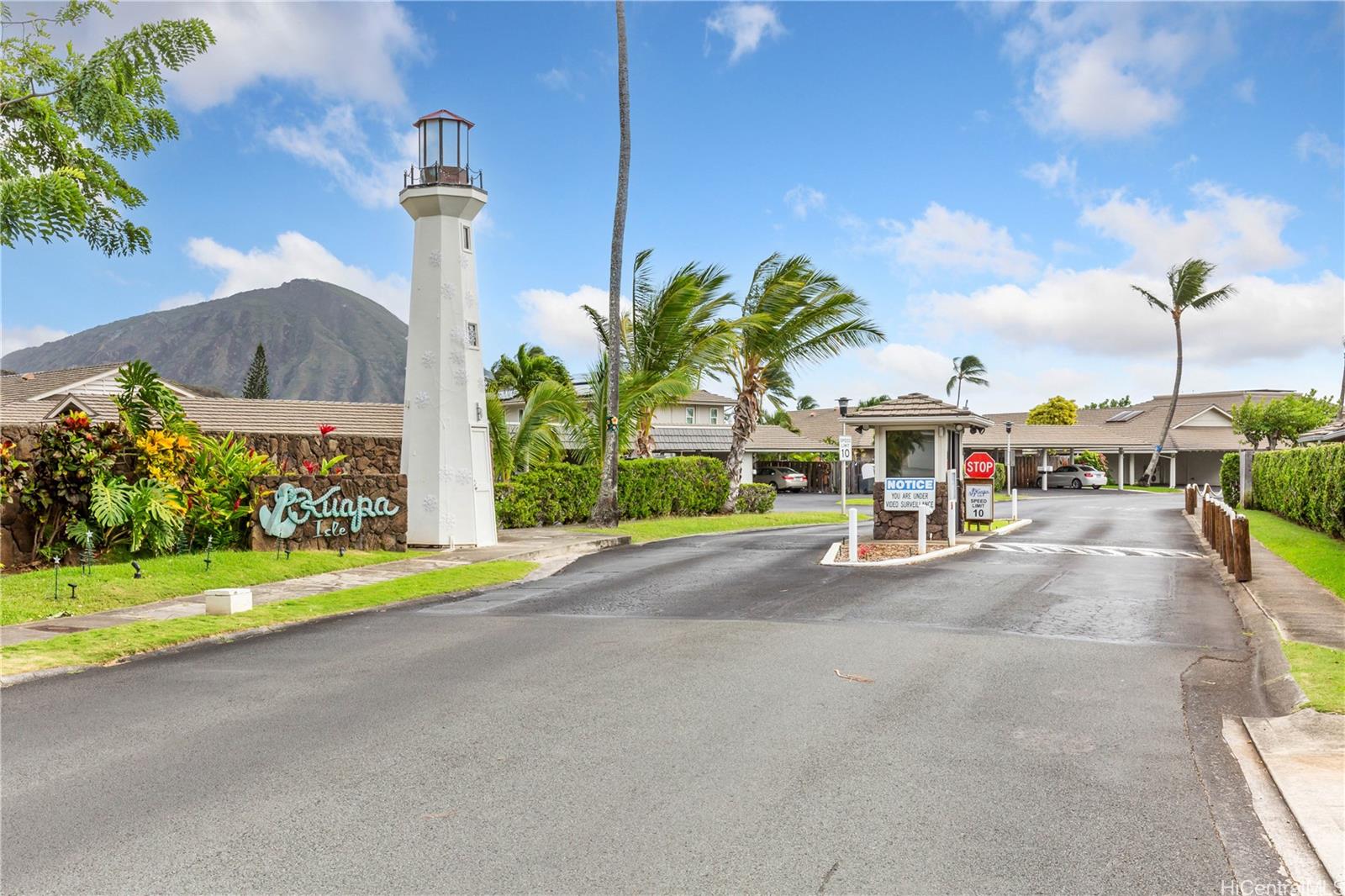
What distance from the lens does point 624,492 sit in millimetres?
29266

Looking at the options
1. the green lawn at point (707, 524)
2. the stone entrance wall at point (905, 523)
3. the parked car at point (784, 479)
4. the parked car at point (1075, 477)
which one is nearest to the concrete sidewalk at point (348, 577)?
the green lawn at point (707, 524)

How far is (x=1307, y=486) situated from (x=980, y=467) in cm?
756

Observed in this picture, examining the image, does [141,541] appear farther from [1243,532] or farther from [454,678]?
[1243,532]

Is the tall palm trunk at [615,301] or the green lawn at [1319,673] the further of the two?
the tall palm trunk at [615,301]

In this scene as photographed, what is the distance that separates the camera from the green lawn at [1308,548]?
1528 cm

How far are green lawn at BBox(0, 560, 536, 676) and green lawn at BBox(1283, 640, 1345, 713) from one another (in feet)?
33.2

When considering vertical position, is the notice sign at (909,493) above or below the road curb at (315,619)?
above

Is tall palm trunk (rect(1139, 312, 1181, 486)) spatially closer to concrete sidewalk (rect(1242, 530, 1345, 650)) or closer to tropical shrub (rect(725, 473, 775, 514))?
tropical shrub (rect(725, 473, 775, 514))

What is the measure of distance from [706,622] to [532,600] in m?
3.08

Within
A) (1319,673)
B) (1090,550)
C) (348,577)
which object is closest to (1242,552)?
(1090,550)

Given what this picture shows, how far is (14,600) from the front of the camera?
39.8 ft

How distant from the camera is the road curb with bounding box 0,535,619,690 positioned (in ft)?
29.0

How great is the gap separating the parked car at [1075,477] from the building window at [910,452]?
132ft

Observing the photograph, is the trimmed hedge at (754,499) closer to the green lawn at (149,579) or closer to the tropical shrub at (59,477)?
the green lawn at (149,579)
